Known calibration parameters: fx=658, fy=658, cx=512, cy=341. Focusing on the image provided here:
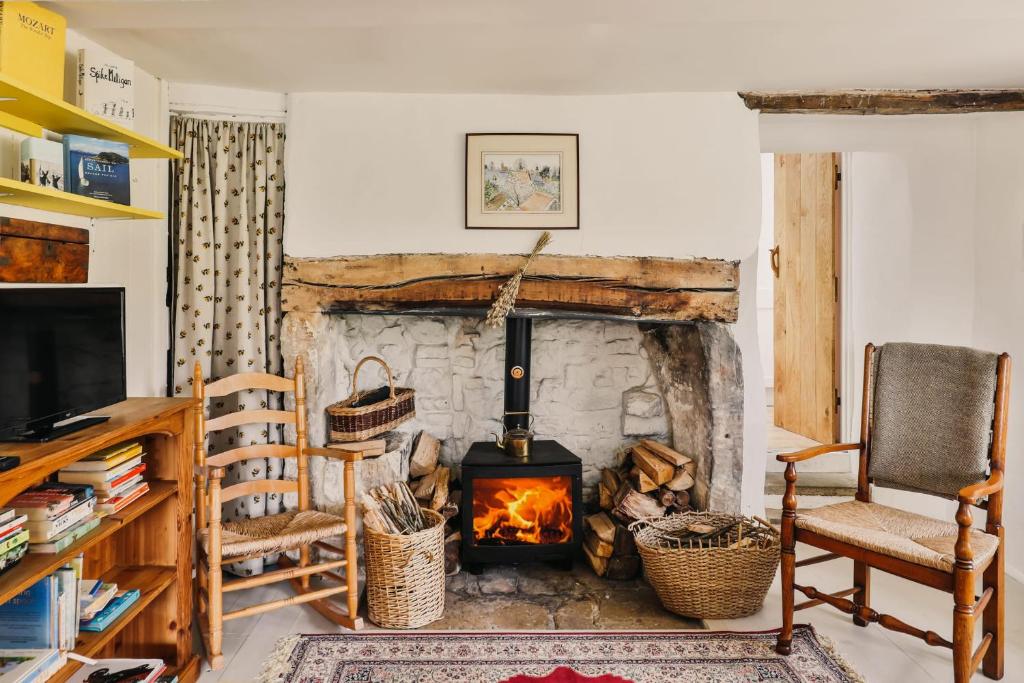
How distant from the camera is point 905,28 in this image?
7.50ft

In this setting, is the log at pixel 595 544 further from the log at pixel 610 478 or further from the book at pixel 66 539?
the book at pixel 66 539

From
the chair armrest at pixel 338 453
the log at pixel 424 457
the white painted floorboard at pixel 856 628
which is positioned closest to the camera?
the white painted floorboard at pixel 856 628

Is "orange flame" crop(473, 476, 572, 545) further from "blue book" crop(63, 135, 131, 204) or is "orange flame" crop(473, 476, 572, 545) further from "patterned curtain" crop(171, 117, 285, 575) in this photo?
"blue book" crop(63, 135, 131, 204)

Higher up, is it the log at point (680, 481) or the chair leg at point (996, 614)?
the log at point (680, 481)

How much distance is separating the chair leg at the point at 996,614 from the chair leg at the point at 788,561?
59 cm

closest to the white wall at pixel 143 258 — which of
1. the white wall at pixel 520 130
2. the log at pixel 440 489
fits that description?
the white wall at pixel 520 130

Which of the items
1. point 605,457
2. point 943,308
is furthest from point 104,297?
point 943,308

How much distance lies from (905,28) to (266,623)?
3.16 metres

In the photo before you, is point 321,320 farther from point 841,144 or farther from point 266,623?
point 841,144

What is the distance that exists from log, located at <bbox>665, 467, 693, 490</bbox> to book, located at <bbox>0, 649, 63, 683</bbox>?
2.32 metres

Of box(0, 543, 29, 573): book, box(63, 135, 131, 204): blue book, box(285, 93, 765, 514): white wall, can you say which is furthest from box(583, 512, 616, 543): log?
box(63, 135, 131, 204): blue book

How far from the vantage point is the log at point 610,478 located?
3215 mm

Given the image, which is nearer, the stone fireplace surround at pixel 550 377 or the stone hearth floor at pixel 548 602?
the stone hearth floor at pixel 548 602

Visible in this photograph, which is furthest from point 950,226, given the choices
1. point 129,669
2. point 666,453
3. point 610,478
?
point 129,669
